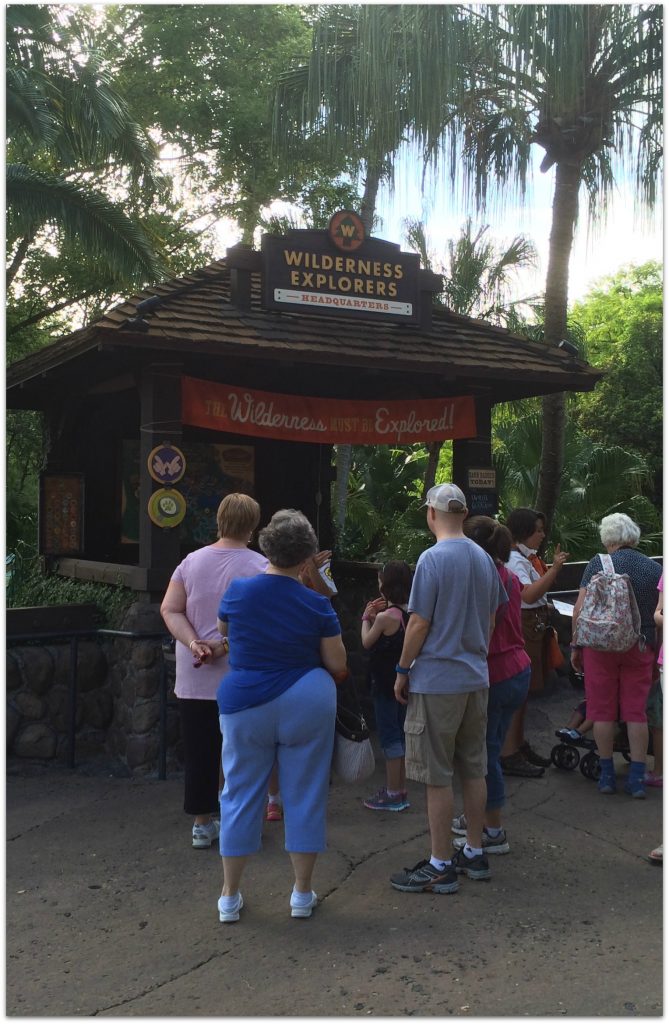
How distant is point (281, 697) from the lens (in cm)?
409

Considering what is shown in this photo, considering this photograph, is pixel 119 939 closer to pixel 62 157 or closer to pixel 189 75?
pixel 62 157

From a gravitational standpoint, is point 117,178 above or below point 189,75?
below

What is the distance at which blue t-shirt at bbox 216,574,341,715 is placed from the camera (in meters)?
4.10

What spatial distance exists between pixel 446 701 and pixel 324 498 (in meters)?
6.34

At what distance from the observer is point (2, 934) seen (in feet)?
13.7

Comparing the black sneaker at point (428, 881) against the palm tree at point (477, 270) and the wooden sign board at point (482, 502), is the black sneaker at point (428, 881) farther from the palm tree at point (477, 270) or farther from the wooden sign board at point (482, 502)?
the palm tree at point (477, 270)

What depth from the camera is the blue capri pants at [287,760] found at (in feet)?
13.5

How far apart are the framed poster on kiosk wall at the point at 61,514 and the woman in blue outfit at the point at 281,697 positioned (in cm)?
581

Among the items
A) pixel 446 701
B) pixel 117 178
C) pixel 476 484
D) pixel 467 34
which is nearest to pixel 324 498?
pixel 476 484

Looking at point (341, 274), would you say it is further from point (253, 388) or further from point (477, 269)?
point (477, 269)

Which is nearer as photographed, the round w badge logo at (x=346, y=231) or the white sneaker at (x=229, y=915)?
the white sneaker at (x=229, y=915)

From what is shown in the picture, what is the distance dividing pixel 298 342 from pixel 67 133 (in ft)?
29.4

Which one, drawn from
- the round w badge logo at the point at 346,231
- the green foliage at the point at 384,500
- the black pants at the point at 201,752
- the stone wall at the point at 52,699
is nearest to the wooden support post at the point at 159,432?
the stone wall at the point at 52,699

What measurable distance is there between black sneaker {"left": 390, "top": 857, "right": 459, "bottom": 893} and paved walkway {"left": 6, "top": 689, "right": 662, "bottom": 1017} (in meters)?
0.06
